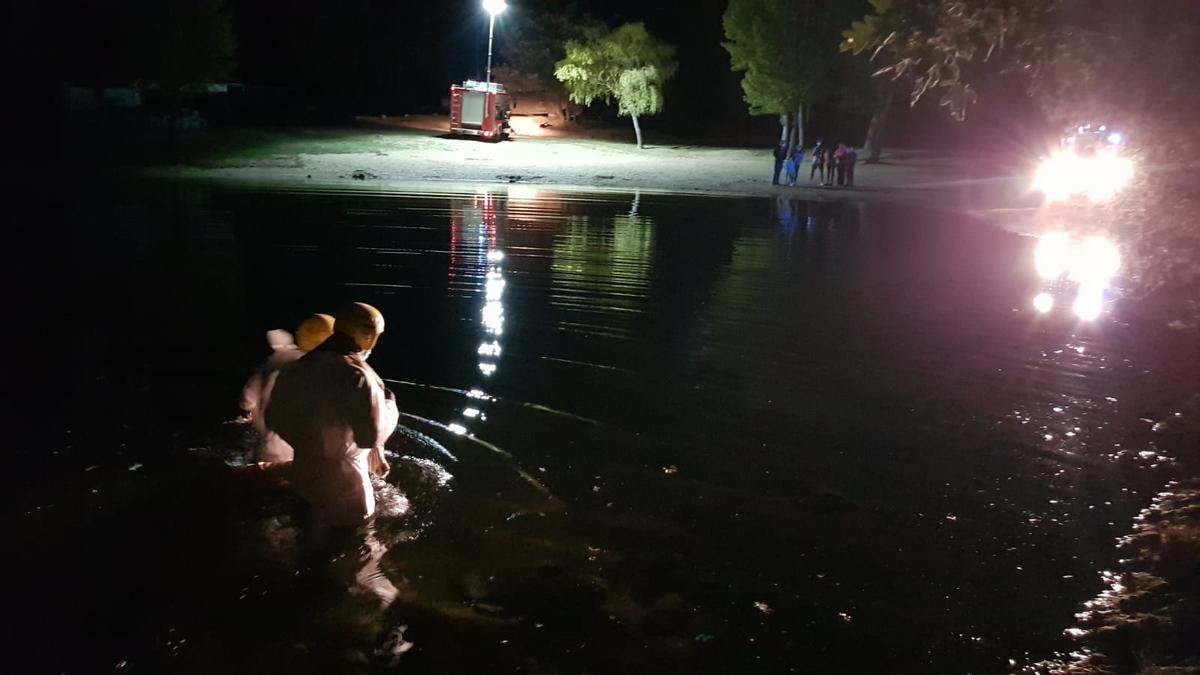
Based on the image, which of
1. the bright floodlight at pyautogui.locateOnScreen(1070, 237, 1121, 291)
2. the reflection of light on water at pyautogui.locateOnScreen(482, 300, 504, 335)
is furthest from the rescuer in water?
the bright floodlight at pyautogui.locateOnScreen(1070, 237, 1121, 291)

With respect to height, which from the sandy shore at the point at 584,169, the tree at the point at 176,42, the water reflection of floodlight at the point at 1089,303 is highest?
the tree at the point at 176,42

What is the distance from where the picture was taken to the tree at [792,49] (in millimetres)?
42656

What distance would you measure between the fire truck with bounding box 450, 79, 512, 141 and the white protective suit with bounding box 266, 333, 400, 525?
45016 mm

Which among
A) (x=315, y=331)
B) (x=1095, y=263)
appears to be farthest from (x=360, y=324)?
(x=1095, y=263)

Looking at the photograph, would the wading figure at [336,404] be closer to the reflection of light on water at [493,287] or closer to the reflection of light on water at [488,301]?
the reflection of light on water at [488,301]

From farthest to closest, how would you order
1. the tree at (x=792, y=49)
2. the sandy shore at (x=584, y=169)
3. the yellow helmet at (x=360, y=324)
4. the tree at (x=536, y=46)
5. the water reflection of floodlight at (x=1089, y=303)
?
the tree at (x=536, y=46), the tree at (x=792, y=49), the sandy shore at (x=584, y=169), the water reflection of floodlight at (x=1089, y=303), the yellow helmet at (x=360, y=324)

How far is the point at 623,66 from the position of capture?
5069 cm

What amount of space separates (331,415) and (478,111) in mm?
45774

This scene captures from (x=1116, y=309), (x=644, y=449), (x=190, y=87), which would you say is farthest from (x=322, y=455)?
(x=190, y=87)

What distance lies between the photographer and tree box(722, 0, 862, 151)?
42.7 meters

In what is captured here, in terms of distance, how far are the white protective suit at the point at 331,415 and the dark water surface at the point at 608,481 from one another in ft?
1.43

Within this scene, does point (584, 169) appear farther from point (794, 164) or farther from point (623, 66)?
point (623, 66)

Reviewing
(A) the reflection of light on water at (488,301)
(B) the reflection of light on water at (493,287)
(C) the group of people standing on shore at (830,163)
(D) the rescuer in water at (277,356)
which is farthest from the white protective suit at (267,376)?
(C) the group of people standing on shore at (830,163)

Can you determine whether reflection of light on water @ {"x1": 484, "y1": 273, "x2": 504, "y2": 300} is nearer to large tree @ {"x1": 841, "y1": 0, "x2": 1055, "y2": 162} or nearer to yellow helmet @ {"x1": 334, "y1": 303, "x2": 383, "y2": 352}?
large tree @ {"x1": 841, "y1": 0, "x2": 1055, "y2": 162}
